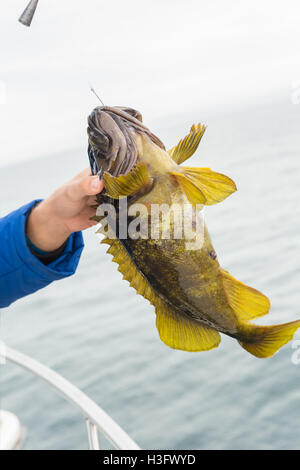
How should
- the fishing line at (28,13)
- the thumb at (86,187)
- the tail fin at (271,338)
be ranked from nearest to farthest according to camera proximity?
the fishing line at (28,13)
the tail fin at (271,338)
the thumb at (86,187)

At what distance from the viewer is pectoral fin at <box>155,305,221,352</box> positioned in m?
2.08

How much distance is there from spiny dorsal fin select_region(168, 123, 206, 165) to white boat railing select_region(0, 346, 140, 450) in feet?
8.68

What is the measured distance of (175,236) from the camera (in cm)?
203

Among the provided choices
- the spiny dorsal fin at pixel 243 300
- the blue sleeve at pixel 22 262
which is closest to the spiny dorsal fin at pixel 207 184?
the spiny dorsal fin at pixel 243 300

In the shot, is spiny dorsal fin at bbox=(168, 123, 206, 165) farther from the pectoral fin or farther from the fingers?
the pectoral fin

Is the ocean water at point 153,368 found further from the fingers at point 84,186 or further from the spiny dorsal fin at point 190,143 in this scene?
the spiny dorsal fin at point 190,143

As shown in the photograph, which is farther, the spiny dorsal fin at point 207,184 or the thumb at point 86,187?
the thumb at point 86,187

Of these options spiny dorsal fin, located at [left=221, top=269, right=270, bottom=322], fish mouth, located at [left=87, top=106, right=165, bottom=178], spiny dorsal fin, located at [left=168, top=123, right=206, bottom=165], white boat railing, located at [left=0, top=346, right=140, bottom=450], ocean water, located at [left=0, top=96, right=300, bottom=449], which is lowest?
ocean water, located at [left=0, top=96, right=300, bottom=449]

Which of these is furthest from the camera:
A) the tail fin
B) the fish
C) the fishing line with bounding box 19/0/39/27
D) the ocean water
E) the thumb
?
the ocean water

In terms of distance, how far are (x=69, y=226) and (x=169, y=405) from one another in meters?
11.4

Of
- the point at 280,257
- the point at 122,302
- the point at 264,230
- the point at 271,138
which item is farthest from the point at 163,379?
the point at 271,138

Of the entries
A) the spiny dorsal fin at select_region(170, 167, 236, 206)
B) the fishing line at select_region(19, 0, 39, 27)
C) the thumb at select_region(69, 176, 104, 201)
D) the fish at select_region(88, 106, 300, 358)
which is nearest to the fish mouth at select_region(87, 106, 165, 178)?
the fish at select_region(88, 106, 300, 358)

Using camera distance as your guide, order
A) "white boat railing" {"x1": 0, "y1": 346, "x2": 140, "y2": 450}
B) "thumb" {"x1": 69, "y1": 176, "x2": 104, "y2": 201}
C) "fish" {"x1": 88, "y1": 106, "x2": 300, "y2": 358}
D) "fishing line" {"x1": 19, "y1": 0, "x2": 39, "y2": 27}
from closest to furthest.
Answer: "fishing line" {"x1": 19, "y1": 0, "x2": 39, "y2": 27}, "fish" {"x1": 88, "y1": 106, "x2": 300, "y2": 358}, "thumb" {"x1": 69, "y1": 176, "x2": 104, "y2": 201}, "white boat railing" {"x1": 0, "y1": 346, "x2": 140, "y2": 450}

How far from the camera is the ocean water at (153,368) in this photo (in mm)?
12172
